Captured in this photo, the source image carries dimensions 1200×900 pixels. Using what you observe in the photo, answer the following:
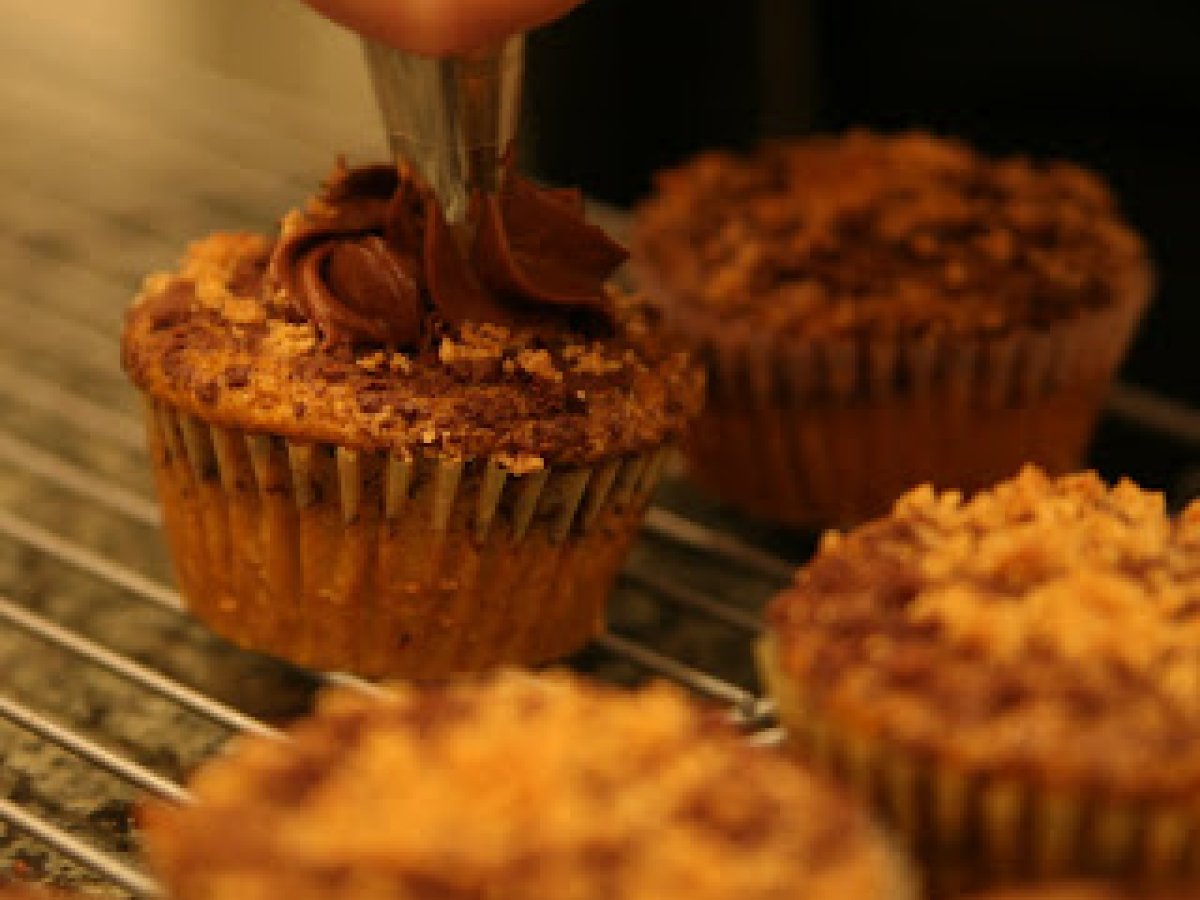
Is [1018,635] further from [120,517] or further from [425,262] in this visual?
[120,517]

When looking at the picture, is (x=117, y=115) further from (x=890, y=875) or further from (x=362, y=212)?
(x=890, y=875)

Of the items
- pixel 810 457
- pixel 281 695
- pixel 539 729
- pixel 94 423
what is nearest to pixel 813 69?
pixel 810 457

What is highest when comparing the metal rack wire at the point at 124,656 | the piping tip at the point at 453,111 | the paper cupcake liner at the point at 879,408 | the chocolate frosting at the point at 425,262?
the piping tip at the point at 453,111

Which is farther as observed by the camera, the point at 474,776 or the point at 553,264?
the point at 553,264

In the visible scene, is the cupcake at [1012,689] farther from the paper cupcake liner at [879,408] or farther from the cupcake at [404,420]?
the paper cupcake liner at [879,408]

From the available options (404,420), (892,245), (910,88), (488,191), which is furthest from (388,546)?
(910,88)

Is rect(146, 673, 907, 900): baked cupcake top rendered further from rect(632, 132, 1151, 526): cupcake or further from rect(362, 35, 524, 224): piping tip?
rect(632, 132, 1151, 526): cupcake

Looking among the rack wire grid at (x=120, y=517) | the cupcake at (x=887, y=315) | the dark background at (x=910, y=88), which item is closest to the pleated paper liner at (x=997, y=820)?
the rack wire grid at (x=120, y=517)
